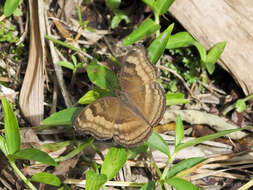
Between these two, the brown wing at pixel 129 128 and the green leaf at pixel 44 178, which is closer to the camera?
the green leaf at pixel 44 178

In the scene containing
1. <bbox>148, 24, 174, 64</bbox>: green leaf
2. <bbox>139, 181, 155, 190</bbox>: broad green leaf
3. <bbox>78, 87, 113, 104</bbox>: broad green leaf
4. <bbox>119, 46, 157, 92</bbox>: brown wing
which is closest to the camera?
<bbox>139, 181, 155, 190</bbox>: broad green leaf

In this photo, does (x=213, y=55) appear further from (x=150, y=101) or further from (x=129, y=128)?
(x=129, y=128)

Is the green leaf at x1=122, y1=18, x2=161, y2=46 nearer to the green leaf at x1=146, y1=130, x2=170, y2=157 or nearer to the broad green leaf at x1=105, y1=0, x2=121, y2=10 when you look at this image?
the broad green leaf at x1=105, y1=0, x2=121, y2=10

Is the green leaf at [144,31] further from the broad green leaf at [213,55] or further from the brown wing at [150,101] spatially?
the broad green leaf at [213,55]

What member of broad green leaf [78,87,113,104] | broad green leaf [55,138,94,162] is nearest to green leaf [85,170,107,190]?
broad green leaf [55,138,94,162]

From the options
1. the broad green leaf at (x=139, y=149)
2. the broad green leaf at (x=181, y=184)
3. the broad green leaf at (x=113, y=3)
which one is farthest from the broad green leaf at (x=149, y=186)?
the broad green leaf at (x=113, y=3)

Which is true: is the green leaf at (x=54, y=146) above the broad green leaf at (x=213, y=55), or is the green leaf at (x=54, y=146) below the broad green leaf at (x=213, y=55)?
below
